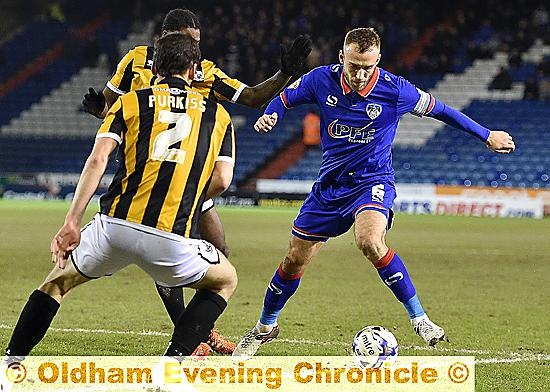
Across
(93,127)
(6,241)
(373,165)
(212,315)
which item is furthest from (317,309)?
(93,127)

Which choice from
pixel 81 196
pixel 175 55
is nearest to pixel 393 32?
pixel 175 55

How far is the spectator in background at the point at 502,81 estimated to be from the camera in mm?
31047

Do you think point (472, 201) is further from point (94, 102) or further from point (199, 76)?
point (94, 102)

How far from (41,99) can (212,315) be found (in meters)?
31.7

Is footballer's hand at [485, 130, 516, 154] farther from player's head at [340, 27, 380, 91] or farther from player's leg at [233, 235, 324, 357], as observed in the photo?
player's leg at [233, 235, 324, 357]

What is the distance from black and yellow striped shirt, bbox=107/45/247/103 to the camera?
276 inches

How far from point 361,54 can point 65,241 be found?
2734mm

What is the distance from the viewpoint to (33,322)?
213 inches

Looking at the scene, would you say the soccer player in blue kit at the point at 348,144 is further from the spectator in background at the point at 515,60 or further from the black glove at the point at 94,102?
the spectator in background at the point at 515,60

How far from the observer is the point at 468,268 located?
1388cm

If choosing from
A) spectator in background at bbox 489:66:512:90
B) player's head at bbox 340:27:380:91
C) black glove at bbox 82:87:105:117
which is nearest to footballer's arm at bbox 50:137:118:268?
black glove at bbox 82:87:105:117

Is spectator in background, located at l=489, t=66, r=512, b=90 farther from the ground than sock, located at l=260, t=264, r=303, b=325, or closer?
farther from the ground

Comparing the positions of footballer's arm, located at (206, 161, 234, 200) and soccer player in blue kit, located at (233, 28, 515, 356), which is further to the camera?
soccer player in blue kit, located at (233, 28, 515, 356)

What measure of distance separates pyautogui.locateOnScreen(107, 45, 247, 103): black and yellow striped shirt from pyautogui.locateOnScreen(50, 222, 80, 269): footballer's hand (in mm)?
2111
